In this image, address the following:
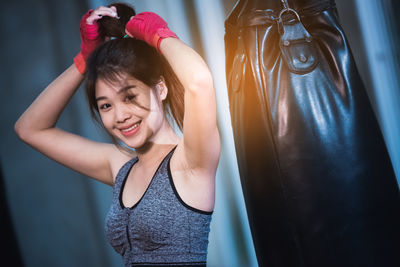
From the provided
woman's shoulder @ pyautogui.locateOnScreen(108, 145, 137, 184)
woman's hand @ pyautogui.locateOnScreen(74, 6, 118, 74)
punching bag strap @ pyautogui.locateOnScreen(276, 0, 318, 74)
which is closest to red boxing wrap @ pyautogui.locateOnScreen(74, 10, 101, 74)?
woman's hand @ pyautogui.locateOnScreen(74, 6, 118, 74)

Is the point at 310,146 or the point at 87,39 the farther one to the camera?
the point at 87,39

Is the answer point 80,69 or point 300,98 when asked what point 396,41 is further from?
point 80,69

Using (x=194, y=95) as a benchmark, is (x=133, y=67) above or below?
above

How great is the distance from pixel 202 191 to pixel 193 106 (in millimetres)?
228

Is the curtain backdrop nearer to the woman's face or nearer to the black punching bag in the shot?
the woman's face

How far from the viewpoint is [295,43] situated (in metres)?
0.60

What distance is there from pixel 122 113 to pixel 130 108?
0.02 meters

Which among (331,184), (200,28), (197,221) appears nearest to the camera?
(331,184)

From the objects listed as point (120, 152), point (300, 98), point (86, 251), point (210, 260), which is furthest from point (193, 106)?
point (86, 251)

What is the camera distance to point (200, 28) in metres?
1.11

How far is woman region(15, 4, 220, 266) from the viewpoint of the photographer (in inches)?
24.6

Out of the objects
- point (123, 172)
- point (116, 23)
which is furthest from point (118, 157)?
point (116, 23)

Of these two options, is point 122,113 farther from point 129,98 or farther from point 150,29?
point 150,29

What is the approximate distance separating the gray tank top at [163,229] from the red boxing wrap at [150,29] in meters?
0.31
